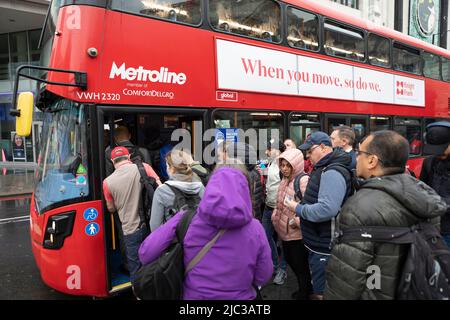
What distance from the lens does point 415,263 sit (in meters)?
1.67

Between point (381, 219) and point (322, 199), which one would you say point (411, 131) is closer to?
point (322, 199)

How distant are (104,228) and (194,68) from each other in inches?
85.2

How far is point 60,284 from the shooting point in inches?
140

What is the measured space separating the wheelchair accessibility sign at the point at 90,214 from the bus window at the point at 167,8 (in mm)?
2124

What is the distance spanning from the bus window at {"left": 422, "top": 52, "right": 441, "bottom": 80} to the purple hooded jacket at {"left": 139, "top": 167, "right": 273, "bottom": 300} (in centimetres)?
886

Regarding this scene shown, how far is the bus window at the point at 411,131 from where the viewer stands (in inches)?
319

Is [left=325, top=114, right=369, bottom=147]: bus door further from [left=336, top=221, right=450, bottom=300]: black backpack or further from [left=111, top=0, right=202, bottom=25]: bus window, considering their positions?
[left=336, top=221, right=450, bottom=300]: black backpack

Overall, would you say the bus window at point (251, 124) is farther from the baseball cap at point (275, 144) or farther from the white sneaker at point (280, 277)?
the white sneaker at point (280, 277)

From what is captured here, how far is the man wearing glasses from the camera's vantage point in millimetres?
2840

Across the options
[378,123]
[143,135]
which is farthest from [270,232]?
[378,123]

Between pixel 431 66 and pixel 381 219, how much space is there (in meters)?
9.18

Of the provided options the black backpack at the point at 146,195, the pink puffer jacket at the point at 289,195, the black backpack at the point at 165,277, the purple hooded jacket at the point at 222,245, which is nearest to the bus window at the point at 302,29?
the pink puffer jacket at the point at 289,195

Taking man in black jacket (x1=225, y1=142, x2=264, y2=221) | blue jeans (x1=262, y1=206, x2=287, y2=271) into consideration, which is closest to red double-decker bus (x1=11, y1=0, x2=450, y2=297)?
man in black jacket (x1=225, y1=142, x2=264, y2=221)
